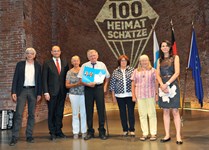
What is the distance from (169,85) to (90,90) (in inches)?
50.3

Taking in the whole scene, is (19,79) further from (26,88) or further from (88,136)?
(88,136)

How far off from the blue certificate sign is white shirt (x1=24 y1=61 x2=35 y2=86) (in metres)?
0.84

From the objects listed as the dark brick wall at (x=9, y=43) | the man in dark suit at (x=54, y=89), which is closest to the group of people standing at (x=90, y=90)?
the man in dark suit at (x=54, y=89)

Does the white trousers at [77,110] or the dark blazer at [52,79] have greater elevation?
the dark blazer at [52,79]

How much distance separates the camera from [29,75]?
4.20 m

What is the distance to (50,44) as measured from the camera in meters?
8.56

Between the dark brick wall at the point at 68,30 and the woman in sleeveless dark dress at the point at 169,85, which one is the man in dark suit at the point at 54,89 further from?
the dark brick wall at the point at 68,30

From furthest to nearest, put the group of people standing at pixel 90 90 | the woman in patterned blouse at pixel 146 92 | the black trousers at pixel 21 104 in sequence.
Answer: the black trousers at pixel 21 104 < the woman in patterned blouse at pixel 146 92 < the group of people standing at pixel 90 90

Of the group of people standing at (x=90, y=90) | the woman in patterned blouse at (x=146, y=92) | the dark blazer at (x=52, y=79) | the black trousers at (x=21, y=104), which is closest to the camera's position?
the group of people standing at (x=90, y=90)

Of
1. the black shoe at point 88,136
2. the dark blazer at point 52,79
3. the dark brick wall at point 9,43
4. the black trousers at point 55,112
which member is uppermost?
the dark brick wall at point 9,43

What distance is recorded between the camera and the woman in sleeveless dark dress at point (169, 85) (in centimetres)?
374

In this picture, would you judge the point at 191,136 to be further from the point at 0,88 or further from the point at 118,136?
the point at 0,88

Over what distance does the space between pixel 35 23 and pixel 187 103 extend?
22.2 ft

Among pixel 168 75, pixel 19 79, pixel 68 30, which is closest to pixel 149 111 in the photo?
pixel 168 75
